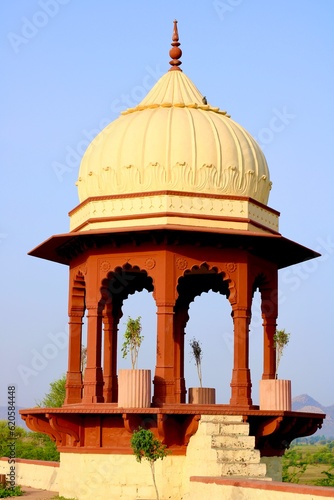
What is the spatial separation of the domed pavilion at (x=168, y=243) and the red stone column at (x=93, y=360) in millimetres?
23

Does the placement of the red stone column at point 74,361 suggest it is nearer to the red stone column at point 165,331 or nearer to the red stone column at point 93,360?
the red stone column at point 93,360

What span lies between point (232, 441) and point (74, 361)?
17.5ft

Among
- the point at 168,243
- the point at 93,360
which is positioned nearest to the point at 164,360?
the point at 93,360

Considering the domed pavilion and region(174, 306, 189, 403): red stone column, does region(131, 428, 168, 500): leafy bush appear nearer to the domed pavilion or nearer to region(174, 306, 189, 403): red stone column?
the domed pavilion

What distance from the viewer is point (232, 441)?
2261 centimetres

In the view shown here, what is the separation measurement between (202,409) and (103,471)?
8.68 ft

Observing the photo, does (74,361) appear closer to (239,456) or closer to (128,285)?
(128,285)

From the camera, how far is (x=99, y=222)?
2492 centimetres

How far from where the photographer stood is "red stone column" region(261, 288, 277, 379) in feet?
86.4

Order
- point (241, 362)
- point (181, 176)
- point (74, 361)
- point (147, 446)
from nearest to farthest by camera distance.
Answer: point (147, 446), point (241, 362), point (181, 176), point (74, 361)

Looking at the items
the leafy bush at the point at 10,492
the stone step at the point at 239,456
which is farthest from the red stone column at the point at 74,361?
the stone step at the point at 239,456

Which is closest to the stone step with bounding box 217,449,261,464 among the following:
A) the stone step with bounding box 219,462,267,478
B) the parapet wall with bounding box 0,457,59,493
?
the stone step with bounding box 219,462,267,478

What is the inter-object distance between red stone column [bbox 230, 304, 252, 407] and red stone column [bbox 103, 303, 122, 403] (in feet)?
14.4

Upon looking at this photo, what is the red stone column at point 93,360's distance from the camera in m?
24.4
